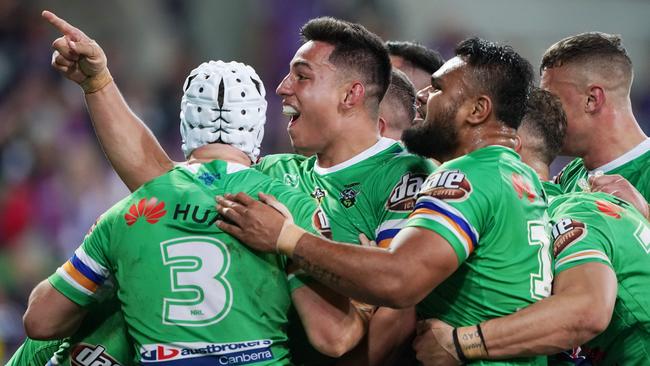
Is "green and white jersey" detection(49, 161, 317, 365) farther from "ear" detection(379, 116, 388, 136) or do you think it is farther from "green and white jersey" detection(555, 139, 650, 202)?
"green and white jersey" detection(555, 139, 650, 202)

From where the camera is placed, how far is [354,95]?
18.5 feet

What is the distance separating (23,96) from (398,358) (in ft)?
29.9

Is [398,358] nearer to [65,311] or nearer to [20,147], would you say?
[65,311]

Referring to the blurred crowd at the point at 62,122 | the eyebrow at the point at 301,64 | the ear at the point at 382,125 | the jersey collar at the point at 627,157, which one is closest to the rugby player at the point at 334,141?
the eyebrow at the point at 301,64

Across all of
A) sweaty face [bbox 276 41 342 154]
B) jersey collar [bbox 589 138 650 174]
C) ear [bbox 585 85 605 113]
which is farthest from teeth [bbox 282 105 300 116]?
jersey collar [bbox 589 138 650 174]

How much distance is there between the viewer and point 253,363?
447cm

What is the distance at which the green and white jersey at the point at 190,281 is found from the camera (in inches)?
174

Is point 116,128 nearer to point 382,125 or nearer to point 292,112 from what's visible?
point 292,112

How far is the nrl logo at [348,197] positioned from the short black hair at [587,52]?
184cm

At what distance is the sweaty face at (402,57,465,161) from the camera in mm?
4898

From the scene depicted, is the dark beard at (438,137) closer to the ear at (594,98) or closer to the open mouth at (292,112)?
the open mouth at (292,112)

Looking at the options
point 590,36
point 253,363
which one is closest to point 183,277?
point 253,363

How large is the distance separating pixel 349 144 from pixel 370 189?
43 centimetres

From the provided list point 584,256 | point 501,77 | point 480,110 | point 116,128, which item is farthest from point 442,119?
point 116,128
